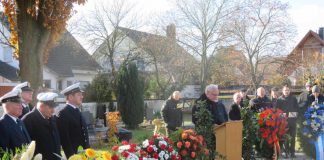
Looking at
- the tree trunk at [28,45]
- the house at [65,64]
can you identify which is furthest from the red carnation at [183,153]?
the house at [65,64]

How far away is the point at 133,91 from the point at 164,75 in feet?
39.6

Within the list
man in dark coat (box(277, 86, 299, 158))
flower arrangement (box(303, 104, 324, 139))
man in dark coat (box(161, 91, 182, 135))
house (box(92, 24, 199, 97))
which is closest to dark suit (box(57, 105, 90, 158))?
flower arrangement (box(303, 104, 324, 139))

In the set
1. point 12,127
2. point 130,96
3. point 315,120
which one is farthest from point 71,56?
point 12,127

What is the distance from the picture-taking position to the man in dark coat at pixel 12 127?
456 centimetres

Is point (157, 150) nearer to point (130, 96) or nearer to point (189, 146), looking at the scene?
point (189, 146)

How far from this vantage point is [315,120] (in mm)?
8586

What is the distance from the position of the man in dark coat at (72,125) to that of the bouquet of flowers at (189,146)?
5.35 ft

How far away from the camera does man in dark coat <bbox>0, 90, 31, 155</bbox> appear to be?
15.0ft

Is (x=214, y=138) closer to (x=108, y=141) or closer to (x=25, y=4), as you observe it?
(x=25, y=4)

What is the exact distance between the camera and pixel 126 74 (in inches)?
769

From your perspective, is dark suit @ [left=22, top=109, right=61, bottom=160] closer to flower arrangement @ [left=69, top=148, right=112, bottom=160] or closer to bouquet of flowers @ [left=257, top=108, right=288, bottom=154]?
flower arrangement @ [left=69, top=148, right=112, bottom=160]

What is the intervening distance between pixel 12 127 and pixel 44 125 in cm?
66

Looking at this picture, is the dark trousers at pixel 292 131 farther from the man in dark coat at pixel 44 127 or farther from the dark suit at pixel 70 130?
the man in dark coat at pixel 44 127

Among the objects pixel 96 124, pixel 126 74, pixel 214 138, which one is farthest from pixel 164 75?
pixel 214 138
